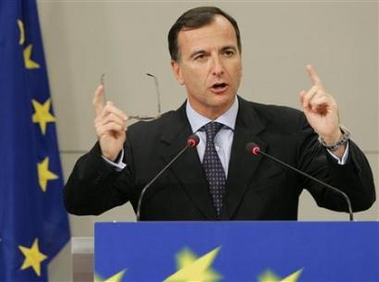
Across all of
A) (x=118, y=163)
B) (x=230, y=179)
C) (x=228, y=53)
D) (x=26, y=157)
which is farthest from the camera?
(x=26, y=157)

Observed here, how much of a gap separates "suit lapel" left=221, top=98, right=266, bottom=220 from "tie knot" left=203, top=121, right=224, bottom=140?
0.21ft

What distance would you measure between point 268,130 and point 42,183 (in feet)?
4.29

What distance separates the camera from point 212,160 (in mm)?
2771

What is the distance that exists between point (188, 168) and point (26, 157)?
1.15 metres

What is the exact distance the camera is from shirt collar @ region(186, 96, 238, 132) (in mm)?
2856

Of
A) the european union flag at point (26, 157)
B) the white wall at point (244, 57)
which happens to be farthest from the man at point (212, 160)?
the white wall at point (244, 57)

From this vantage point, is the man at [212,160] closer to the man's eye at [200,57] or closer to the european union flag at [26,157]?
the man's eye at [200,57]

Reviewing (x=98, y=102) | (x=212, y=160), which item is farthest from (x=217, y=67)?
(x=98, y=102)

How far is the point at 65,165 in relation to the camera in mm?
4141

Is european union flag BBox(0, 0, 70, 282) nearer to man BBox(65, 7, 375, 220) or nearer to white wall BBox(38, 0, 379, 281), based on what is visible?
white wall BBox(38, 0, 379, 281)

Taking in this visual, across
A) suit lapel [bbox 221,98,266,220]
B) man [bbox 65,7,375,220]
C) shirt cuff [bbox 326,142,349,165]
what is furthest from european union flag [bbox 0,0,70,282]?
shirt cuff [bbox 326,142,349,165]

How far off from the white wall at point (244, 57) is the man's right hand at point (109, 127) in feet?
5.30

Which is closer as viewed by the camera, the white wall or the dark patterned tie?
the dark patterned tie

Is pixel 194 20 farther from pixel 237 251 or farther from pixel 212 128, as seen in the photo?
pixel 237 251
